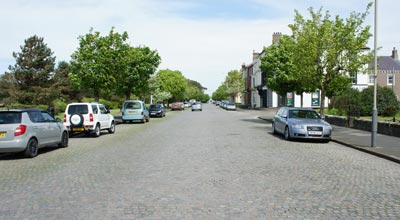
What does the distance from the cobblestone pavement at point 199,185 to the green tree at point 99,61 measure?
1744 centimetres

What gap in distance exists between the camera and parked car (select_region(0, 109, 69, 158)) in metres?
11.1

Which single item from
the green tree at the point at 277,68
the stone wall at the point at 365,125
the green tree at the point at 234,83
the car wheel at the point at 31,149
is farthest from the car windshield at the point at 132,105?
the green tree at the point at 234,83

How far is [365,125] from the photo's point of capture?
69.3 feet

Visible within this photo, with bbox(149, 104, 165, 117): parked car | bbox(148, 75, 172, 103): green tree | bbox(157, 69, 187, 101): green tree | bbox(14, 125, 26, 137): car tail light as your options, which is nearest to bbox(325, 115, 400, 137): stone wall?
bbox(14, 125, 26, 137): car tail light

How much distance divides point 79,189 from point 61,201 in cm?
85

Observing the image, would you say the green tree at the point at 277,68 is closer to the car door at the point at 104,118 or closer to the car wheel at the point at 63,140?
the car door at the point at 104,118

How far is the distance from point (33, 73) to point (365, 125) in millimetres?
46692

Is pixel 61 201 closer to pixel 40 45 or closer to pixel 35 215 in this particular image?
pixel 35 215

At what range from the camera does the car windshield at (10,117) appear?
11398 mm

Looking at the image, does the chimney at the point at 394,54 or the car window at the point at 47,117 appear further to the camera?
the chimney at the point at 394,54

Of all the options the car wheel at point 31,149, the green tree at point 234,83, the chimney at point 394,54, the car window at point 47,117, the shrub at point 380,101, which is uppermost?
the chimney at point 394,54

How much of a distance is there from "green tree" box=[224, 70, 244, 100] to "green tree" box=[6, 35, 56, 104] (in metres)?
46.3

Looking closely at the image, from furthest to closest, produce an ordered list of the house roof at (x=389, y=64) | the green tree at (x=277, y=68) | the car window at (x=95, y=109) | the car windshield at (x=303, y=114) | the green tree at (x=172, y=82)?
the green tree at (x=172, y=82)
the house roof at (x=389, y=64)
the green tree at (x=277, y=68)
the car window at (x=95, y=109)
the car windshield at (x=303, y=114)

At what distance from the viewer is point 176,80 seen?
8800cm
